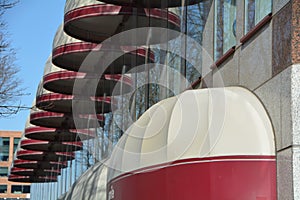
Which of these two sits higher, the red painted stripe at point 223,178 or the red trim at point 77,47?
the red trim at point 77,47

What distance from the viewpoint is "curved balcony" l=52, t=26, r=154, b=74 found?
74.8ft

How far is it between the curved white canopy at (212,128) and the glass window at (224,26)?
1.86 metres

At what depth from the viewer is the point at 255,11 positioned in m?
11.3

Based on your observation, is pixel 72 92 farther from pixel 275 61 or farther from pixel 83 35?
pixel 275 61

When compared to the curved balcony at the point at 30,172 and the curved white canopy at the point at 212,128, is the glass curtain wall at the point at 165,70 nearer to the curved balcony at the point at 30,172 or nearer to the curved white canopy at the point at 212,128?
the curved white canopy at the point at 212,128

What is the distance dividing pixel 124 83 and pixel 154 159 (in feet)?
40.5

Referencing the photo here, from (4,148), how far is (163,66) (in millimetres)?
105228

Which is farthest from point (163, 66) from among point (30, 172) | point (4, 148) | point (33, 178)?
point (4, 148)

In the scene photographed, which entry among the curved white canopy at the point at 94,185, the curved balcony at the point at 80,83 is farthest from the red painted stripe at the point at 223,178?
the curved balcony at the point at 80,83

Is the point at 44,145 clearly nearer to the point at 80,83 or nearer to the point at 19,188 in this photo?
the point at 80,83

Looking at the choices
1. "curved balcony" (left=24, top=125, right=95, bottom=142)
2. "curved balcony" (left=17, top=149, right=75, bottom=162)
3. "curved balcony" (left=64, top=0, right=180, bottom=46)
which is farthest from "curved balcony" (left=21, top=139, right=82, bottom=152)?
"curved balcony" (left=64, top=0, right=180, bottom=46)

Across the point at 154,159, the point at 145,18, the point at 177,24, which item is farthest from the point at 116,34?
the point at 154,159

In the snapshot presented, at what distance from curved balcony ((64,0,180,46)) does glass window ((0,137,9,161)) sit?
9771 cm

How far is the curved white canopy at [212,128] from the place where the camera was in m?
9.76
